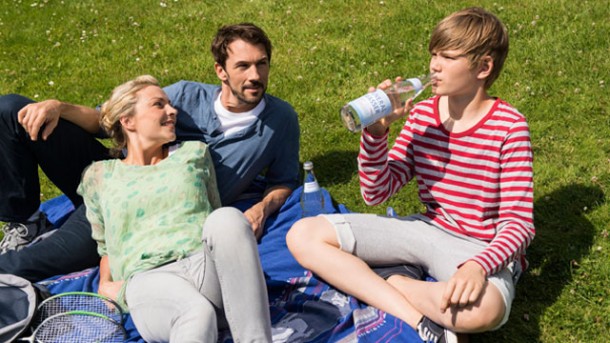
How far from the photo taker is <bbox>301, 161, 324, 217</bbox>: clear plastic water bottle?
6.01 metres

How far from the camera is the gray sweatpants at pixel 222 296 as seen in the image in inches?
166

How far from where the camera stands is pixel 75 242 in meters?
5.63

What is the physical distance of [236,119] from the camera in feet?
19.7

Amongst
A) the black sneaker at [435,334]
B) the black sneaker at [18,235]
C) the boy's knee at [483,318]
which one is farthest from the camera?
the black sneaker at [18,235]

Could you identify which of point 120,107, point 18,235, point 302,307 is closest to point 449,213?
point 302,307

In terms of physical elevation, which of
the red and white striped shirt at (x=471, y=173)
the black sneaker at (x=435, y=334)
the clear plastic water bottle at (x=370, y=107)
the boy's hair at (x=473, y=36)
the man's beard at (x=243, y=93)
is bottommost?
the black sneaker at (x=435, y=334)

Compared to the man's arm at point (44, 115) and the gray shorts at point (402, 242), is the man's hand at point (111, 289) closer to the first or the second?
the man's arm at point (44, 115)

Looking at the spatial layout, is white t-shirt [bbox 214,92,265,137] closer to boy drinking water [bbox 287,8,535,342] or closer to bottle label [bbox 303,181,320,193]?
bottle label [bbox 303,181,320,193]

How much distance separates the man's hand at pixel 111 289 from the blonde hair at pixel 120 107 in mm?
1092

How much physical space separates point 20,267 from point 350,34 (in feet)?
16.1

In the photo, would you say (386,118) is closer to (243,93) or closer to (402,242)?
(402,242)

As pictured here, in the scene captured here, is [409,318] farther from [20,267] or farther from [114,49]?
[114,49]

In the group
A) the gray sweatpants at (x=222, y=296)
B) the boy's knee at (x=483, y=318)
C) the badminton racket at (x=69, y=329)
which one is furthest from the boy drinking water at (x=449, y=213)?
the badminton racket at (x=69, y=329)

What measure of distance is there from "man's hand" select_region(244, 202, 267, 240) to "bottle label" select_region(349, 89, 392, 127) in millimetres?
1538
